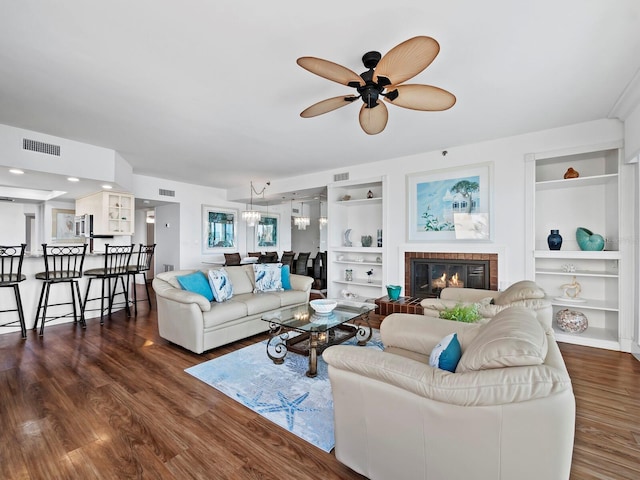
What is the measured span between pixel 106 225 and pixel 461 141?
614cm

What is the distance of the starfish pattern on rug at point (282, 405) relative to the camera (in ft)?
7.32

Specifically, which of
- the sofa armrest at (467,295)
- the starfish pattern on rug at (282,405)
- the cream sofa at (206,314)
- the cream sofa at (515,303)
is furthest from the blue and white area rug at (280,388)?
the sofa armrest at (467,295)

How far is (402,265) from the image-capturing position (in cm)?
502

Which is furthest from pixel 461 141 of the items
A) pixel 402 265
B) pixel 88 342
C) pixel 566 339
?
pixel 88 342

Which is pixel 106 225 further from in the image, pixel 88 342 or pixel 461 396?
pixel 461 396

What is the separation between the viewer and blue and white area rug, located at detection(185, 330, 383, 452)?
207 cm

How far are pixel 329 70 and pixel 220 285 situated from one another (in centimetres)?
289

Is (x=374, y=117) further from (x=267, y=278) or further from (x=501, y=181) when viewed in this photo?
(x=267, y=278)

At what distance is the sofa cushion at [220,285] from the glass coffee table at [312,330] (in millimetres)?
834

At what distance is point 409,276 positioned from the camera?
16.3 ft

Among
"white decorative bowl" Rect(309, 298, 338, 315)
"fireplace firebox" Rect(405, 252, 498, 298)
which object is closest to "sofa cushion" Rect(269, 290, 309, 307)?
"white decorative bowl" Rect(309, 298, 338, 315)

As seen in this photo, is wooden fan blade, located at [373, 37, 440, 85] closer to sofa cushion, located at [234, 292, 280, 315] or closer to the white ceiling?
the white ceiling

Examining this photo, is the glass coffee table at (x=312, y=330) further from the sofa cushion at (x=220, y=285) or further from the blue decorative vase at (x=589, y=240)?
the blue decorative vase at (x=589, y=240)

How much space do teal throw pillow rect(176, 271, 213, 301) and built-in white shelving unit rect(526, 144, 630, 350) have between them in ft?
14.0
